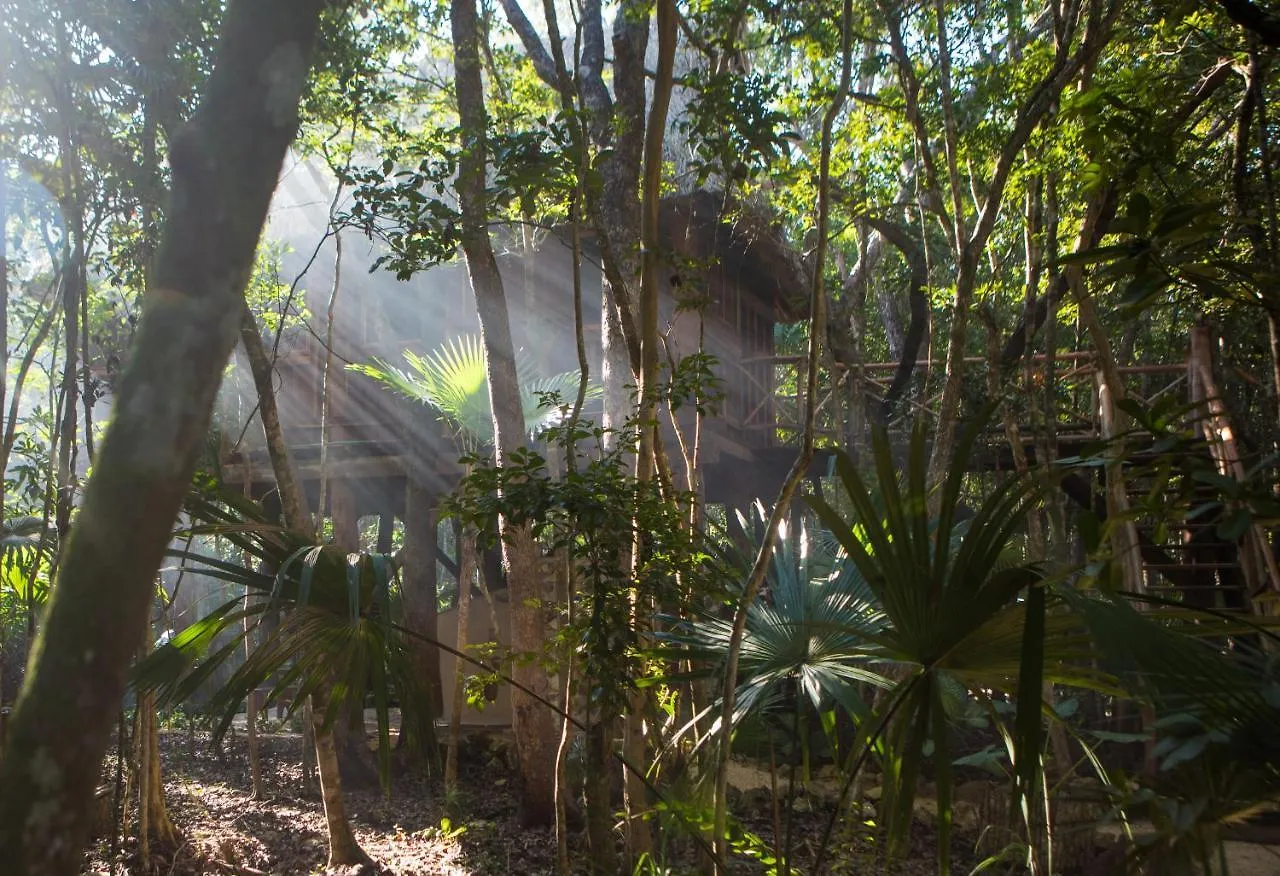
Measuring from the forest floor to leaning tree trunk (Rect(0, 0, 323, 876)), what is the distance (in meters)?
3.25

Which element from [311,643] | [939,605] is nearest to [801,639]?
[939,605]

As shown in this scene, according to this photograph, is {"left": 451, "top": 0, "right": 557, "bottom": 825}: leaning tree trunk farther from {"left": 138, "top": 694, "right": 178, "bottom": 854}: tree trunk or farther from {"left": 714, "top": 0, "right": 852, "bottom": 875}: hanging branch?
{"left": 714, "top": 0, "right": 852, "bottom": 875}: hanging branch

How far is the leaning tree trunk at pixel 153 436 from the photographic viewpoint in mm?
1579

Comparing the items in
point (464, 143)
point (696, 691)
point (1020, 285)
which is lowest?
Result: point (696, 691)

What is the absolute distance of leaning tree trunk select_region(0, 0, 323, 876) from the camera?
62.2 inches

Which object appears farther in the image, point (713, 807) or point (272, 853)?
point (272, 853)

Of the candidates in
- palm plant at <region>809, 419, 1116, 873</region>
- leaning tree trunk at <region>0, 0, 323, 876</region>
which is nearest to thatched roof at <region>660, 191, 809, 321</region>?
palm plant at <region>809, 419, 1116, 873</region>

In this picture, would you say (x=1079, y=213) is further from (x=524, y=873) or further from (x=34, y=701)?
(x=34, y=701)

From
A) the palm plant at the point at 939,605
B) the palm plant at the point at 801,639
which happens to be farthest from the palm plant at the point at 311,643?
the palm plant at the point at 939,605

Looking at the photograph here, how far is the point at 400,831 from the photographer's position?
277 inches

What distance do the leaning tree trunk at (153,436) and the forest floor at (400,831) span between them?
3.25 m

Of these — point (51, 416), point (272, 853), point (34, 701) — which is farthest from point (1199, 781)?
point (51, 416)

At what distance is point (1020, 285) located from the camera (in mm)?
10062

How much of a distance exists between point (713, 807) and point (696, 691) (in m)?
1.22
